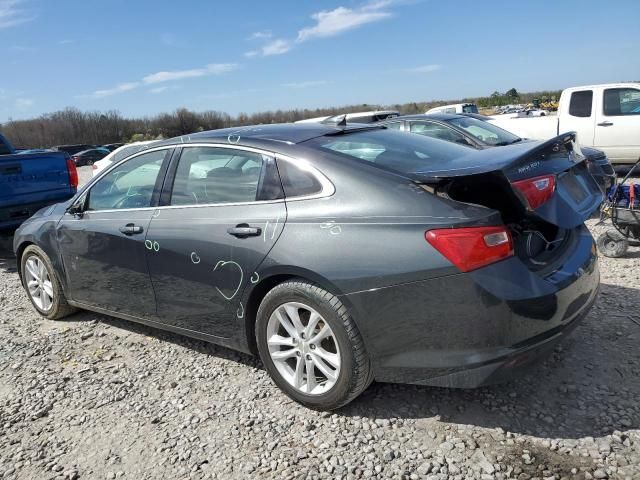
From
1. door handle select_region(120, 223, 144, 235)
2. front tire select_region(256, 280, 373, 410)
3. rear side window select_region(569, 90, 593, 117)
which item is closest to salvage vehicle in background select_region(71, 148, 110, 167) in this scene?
rear side window select_region(569, 90, 593, 117)

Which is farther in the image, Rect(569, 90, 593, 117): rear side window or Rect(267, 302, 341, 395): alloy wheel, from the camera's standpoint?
Rect(569, 90, 593, 117): rear side window

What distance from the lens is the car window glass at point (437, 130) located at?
25.1 feet

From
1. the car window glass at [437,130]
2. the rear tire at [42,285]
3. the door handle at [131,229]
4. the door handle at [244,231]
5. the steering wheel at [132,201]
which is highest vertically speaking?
the car window glass at [437,130]

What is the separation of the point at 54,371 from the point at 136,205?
134cm

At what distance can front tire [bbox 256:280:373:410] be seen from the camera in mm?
2650

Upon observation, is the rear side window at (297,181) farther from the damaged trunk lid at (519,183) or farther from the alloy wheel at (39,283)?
the alloy wheel at (39,283)

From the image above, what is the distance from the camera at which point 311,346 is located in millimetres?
2842

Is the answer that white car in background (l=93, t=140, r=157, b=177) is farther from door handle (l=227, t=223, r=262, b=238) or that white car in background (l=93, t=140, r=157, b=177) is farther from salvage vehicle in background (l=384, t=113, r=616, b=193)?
salvage vehicle in background (l=384, t=113, r=616, b=193)

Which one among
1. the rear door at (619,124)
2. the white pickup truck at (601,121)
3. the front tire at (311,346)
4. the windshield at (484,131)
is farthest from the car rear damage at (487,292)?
the rear door at (619,124)

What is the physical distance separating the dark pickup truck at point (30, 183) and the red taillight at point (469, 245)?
628cm

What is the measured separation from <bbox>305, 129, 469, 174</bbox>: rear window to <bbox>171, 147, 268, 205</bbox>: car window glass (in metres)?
0.41

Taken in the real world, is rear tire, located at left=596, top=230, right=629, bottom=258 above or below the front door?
below

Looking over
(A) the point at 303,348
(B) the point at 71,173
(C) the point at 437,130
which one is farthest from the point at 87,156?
(A) the point at 303,348

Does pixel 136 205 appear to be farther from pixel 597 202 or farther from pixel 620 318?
pixel 620 318
